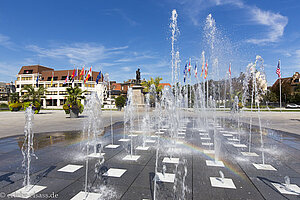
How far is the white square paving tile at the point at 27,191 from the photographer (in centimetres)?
285

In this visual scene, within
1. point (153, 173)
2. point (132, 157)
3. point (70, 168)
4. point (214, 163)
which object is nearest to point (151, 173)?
point (153, 173)

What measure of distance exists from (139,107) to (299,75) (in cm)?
6710

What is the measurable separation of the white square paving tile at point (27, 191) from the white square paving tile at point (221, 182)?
3102mm

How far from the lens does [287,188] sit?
319 centimetres

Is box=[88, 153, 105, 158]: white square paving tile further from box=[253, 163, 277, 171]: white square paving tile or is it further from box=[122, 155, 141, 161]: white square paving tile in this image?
box=[253, 163, 277, 171]: white square paving tile

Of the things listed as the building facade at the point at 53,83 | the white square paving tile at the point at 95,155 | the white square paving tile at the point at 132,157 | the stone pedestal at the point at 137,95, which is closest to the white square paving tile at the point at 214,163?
the white square paving tile at the point at 132,157

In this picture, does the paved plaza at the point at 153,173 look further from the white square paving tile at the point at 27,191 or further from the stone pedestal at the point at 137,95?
the stone pedestal at the point at 137,95

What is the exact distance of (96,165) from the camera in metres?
4.29

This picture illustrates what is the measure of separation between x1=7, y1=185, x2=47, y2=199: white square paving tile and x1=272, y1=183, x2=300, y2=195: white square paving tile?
4.19 meters

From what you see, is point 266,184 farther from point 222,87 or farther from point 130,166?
point 222,87

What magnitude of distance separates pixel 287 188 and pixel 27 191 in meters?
4.57

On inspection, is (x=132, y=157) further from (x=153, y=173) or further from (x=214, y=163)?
(x=214, y=163)

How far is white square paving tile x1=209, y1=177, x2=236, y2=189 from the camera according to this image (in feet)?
10.7

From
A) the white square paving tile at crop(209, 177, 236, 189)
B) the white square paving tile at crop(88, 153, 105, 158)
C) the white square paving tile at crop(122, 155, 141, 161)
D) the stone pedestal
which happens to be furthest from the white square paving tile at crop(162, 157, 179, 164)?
the stone pedestal
